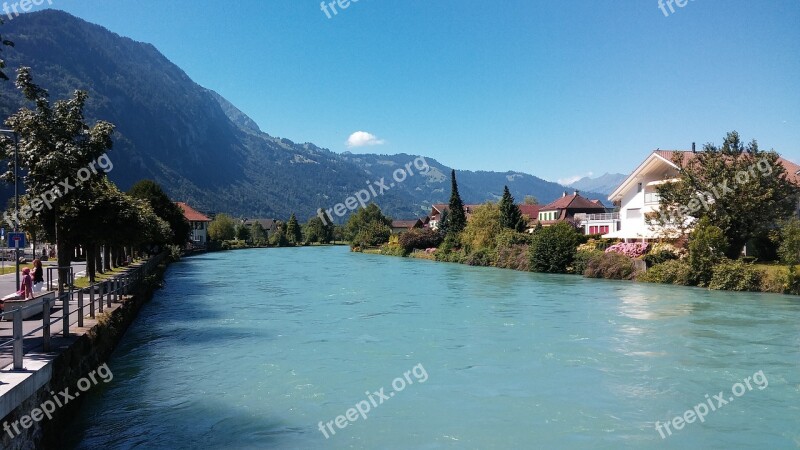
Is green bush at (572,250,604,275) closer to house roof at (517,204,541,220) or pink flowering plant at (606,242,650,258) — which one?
pink flowering plant at (606,242,650,258)

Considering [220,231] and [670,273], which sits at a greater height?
[220,231]

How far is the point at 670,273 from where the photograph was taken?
37.9m

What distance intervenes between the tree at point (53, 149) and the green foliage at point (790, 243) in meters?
34.1

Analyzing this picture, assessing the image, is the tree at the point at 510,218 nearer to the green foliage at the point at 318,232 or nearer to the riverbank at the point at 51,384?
the riverbank at the point at 51,384

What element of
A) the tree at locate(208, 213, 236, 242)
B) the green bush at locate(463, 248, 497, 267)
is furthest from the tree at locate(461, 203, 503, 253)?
the tree at locate(208, 213, 236, 242)

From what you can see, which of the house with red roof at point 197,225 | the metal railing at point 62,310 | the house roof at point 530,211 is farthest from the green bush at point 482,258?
the house with red roof at point 197,225

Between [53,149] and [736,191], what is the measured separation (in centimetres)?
3689

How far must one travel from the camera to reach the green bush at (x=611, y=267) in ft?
136

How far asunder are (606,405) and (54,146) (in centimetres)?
1880

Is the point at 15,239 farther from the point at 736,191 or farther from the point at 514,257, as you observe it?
the point at 514,257

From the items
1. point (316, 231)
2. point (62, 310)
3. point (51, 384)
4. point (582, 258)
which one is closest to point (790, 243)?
point (582, 258)

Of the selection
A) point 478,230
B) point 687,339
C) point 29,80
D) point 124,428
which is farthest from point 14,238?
point 478,230

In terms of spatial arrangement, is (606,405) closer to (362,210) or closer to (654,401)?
(654,401)

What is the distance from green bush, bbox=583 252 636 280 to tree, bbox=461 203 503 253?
63.7 ft
